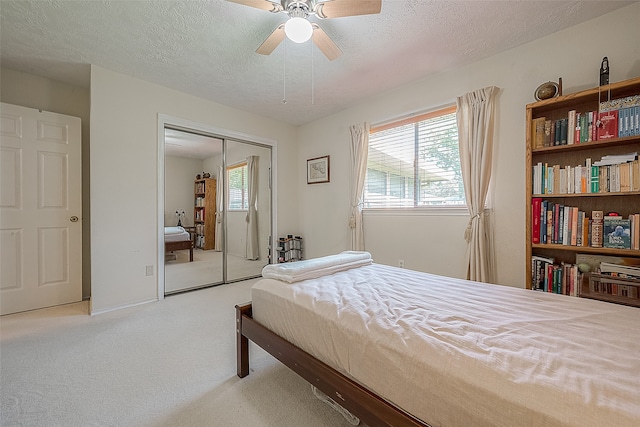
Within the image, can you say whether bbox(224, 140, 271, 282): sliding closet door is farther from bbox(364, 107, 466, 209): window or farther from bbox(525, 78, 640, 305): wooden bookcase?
bbox(525, 78, 640, 305): wooden bookcase

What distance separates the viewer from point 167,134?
323 centimetres

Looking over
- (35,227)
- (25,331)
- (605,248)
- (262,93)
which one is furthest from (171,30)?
(605,248)

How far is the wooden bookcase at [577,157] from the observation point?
72.1 inches

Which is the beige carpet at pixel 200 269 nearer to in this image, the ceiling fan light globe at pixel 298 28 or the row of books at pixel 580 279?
the ceiling fan light globe at pixel 298 28

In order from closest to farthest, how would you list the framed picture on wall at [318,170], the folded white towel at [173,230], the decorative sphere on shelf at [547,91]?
the decorative sphere on shelf at [547,91] → the folded white towel at [173,230] → the framed picture on wall at [318,170]

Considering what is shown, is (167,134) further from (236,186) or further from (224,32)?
(224,32)

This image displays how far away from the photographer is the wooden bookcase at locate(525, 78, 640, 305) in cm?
183

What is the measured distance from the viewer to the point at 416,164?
311 centimetres

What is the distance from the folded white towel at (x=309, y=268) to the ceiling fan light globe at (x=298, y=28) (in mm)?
1523

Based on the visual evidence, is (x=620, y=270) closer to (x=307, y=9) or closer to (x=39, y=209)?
(x=307, y=9)

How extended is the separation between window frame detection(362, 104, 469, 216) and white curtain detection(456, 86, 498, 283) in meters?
0.18

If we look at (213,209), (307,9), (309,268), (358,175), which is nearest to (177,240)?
(213,209)

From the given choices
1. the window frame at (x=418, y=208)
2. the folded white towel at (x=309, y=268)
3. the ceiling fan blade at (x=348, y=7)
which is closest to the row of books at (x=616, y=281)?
the window frame at (x=418, y=208)

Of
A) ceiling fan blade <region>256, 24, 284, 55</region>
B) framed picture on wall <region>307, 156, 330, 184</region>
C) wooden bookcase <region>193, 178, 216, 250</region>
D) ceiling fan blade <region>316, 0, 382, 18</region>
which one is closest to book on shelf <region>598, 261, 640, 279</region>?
ceiling fan blade <region>316, 0, 382, 18</region>
